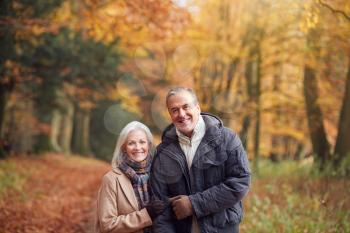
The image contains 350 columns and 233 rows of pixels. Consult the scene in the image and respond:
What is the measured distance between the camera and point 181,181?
375 centimetres

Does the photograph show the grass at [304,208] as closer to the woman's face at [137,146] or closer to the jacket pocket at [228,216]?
the jacket pocket at [228,216]

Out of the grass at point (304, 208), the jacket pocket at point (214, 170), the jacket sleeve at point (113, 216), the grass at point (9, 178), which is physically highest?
the jacket pocket at point (214, 170)

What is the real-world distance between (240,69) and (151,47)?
8609mm

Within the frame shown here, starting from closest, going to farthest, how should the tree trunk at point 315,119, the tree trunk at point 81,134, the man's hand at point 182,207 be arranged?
the man's hand at point 182,207 → the tree trunk at point 315,119 → the tree trunk at point 81,134

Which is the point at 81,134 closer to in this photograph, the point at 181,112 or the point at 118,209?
the point at 118,209

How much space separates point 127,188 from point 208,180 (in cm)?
75

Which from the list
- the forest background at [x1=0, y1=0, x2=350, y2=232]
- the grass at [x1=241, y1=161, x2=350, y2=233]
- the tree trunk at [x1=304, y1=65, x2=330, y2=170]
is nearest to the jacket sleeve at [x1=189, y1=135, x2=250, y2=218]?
the grass at [x1=241, y1=161, x2=350, y2=233]

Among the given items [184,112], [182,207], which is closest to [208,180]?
[182,207]

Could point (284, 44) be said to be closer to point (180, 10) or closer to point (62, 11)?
point (180, 10)

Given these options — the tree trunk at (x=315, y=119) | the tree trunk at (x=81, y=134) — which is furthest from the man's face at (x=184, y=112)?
the tree trunk at (x=81, y=134)

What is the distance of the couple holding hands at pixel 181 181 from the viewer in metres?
3.61

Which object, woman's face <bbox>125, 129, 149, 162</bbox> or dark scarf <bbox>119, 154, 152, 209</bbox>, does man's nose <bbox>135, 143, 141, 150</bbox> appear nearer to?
woman's face <bbox>125, 129, 149, 162</bbox>

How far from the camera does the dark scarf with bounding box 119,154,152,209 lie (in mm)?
3943

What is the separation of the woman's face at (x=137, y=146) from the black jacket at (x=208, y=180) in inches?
9.0
